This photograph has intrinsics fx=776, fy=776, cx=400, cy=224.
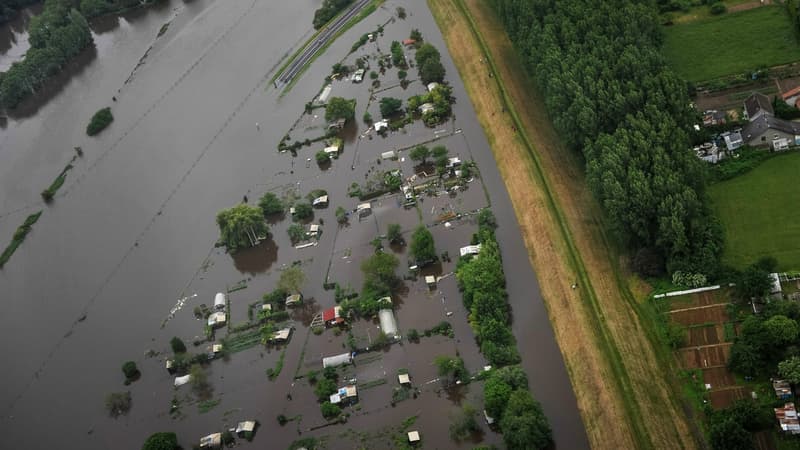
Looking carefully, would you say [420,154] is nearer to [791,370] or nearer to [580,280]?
[580,280]

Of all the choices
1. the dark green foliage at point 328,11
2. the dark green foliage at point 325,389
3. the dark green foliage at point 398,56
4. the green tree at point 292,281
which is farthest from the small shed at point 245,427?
the dark green foliage at point 328,11

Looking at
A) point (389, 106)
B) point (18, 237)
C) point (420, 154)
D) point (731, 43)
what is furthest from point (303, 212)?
point (731, 43)

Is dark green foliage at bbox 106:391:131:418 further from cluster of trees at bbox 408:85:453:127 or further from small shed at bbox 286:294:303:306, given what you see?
cluster of trees at bbox 408:85:453:127

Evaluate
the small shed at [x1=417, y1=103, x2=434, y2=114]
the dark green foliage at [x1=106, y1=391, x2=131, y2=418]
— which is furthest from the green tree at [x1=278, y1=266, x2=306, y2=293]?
the small shed at [x1=417, y1=103, x2=434, y2=114]

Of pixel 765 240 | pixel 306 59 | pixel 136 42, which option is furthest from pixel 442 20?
pixel 765 240

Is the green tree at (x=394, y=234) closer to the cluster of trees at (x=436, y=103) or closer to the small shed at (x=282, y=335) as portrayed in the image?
the small shed at (x=282, y=335)

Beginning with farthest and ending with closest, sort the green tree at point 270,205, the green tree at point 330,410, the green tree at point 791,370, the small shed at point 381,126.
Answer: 1. the small shed at point 381,126
2. the green tree at point 270,205
3. the green tree at point 330,410
4. the green tree at point 791,370

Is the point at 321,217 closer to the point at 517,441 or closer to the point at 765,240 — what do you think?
the point at 517,441
